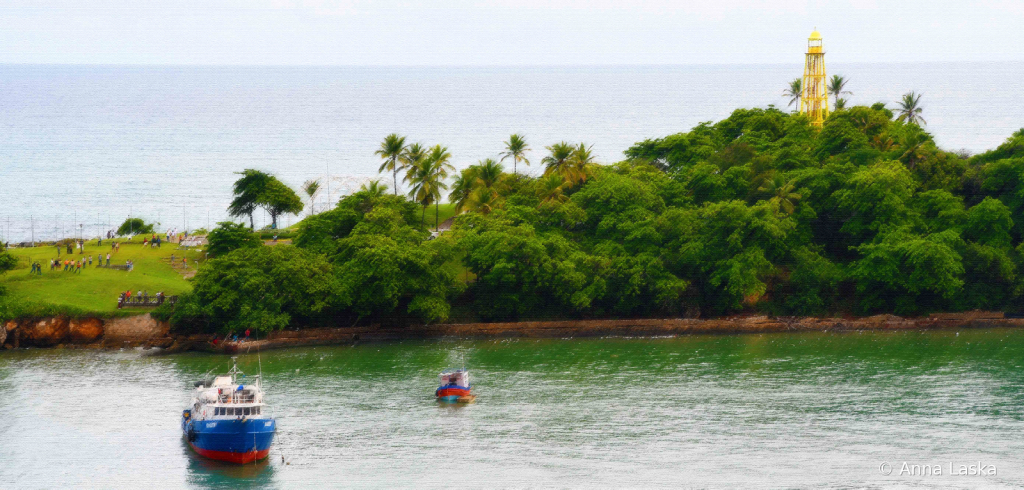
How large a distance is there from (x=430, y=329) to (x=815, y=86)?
49059 millimetres

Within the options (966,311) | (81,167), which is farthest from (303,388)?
(81,167)

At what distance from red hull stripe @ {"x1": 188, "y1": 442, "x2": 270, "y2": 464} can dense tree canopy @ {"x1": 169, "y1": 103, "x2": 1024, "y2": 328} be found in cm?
1859

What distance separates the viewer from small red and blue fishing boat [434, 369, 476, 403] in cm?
5088

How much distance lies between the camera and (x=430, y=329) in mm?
66125

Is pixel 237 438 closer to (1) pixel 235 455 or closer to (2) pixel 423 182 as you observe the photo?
(1) pixel 235 455

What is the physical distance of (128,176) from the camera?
155m

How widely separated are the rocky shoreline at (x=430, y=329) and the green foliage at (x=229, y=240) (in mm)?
7423

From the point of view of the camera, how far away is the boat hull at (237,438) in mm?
43438

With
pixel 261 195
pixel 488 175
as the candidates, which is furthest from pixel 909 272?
pixel 261 195

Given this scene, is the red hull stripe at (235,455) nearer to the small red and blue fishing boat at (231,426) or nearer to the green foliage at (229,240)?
the small red and blue fishing boat at (231,426)

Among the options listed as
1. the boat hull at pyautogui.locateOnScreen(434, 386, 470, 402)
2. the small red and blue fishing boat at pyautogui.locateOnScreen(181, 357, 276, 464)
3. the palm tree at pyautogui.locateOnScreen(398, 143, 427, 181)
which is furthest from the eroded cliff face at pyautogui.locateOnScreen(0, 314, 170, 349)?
the palm tree at pyautogui.locateOnScreen(398, 143, 427, 181)

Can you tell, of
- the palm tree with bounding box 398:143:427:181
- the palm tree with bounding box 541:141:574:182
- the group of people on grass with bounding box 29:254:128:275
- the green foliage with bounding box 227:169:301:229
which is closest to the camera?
the group of people on grass with bounding box 29:254:128:275

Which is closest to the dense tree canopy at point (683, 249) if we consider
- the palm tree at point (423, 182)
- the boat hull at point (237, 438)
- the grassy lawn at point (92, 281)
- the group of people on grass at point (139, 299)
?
the group of people on grass at point (139, 299)

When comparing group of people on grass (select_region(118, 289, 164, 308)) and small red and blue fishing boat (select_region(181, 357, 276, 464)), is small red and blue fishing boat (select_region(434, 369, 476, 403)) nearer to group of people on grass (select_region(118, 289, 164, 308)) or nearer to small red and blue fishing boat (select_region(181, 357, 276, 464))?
small red and blue fishing boat (select_region(181, 357, 276, 464))
